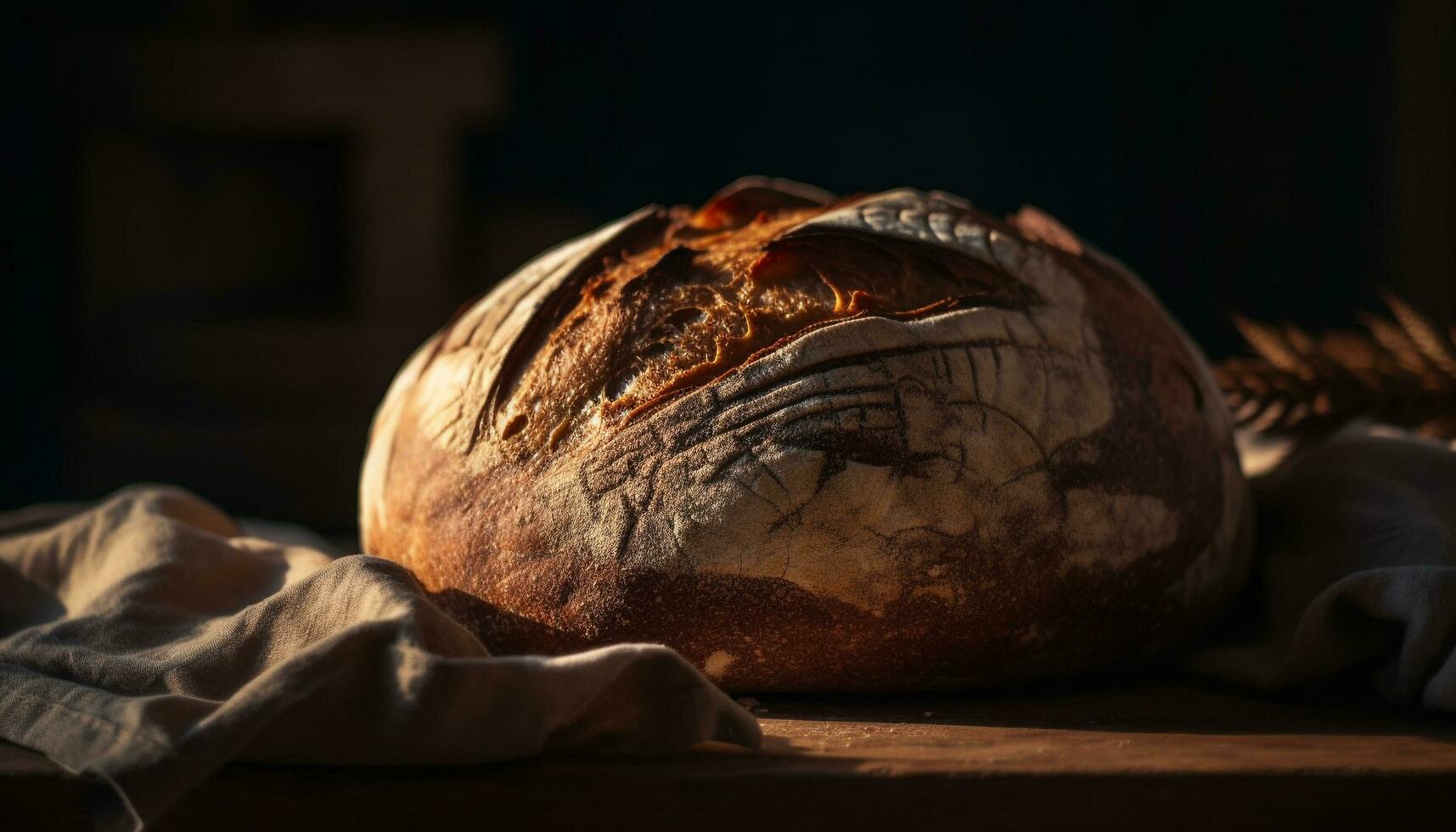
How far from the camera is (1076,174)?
379cm

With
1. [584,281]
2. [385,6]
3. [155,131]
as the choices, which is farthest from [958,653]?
[385,6]

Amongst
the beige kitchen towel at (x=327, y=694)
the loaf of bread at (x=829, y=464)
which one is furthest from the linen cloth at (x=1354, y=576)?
the beige kitchen towel at (x=327, y=694)

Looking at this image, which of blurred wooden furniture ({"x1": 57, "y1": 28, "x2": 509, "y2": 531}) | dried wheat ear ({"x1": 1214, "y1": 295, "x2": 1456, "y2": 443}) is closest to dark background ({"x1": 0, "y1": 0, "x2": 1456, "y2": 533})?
blurred wooden furniture ({"x1": 57, "y1": 28, "x2": 509, "y2": 531})

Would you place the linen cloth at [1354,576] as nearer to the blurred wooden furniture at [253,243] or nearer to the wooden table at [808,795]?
the wooden table at [808,795]

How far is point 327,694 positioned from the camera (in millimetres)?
831

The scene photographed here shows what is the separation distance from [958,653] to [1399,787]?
1.01 ft

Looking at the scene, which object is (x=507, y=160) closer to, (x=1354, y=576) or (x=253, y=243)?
(x=253, y=243)

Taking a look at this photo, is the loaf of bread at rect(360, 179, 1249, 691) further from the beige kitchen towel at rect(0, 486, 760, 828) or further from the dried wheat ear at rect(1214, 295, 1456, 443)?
the dried wheat ear at rect(1214, 295, 1456, 443)

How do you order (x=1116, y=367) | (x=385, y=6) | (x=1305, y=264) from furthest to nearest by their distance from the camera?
(x=1305, y=264) < (x=385, y=6) < (x=1116, y=367)

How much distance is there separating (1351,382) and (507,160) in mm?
2585

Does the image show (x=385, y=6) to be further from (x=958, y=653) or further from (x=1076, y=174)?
(x=958, y=653)

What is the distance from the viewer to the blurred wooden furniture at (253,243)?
304 cm

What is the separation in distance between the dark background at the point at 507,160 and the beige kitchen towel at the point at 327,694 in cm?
208

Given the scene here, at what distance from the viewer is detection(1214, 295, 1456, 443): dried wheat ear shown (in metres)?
1.49
